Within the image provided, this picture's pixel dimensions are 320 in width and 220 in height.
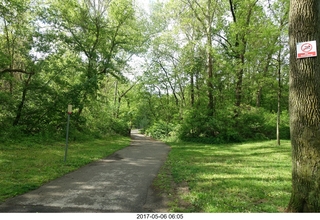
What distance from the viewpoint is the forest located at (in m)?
13.4

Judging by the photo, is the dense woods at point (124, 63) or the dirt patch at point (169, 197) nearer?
the dirt patch at point (169, 197)

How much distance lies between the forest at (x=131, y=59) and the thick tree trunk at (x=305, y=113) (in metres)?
9.94

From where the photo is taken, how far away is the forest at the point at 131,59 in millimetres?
13445

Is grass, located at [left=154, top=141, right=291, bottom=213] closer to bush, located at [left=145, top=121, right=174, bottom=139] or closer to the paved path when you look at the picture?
the paved path

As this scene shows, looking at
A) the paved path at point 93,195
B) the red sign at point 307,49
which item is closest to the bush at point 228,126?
the paved path at point 93,195

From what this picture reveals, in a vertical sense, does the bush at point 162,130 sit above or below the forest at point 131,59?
below

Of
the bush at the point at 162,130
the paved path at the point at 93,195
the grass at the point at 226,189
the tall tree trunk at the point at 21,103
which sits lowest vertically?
the paved path at the point at 93,195

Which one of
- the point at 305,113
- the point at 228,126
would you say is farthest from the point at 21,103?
the point at 228,126

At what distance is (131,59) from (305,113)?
25.7m

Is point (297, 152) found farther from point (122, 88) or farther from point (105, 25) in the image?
point (122, 88)

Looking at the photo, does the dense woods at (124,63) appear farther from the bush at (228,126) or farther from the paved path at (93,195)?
the paved path at (93,195)

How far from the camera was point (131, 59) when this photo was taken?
1072 inches
